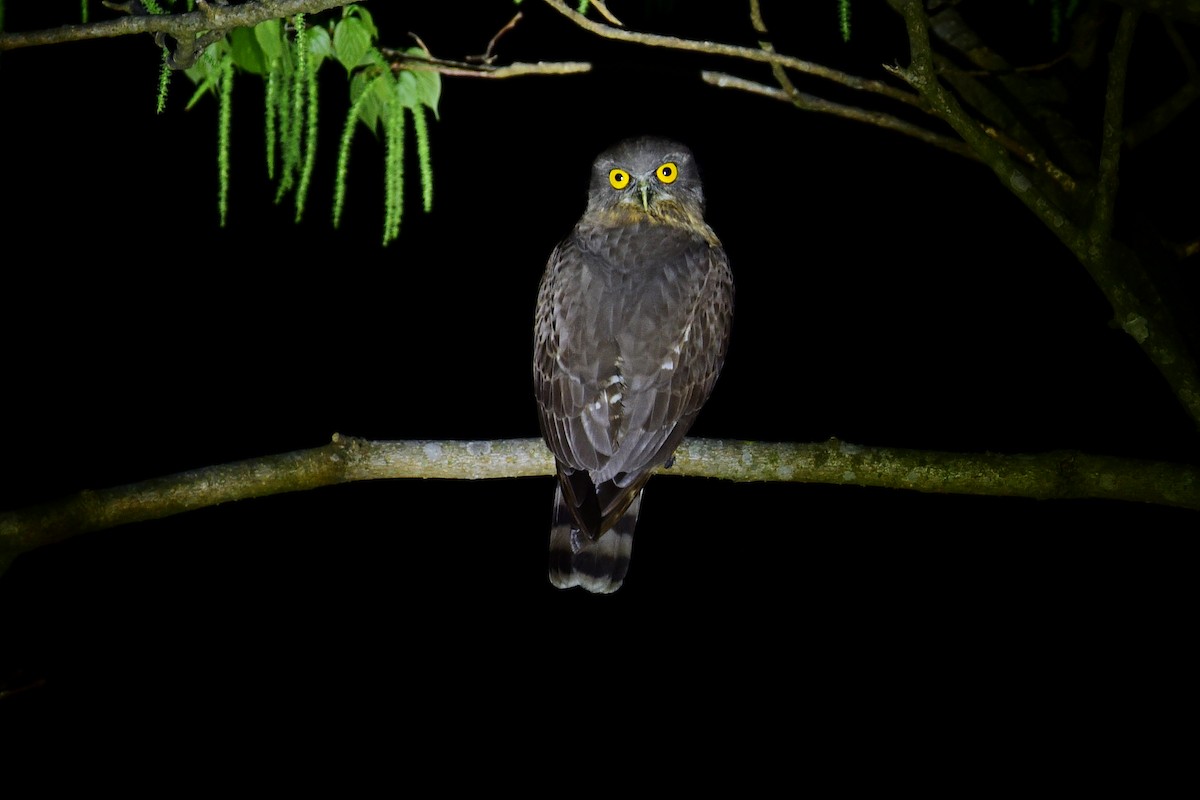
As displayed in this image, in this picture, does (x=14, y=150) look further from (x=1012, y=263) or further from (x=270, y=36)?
(x=1012, y=263)

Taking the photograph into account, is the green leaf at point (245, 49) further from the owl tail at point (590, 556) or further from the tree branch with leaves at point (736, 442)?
the owl tail at point (590, 556)

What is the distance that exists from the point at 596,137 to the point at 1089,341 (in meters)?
2.56

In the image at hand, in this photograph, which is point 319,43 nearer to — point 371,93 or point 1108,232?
point 371,93

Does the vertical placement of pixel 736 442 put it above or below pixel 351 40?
below

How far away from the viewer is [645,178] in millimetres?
3613

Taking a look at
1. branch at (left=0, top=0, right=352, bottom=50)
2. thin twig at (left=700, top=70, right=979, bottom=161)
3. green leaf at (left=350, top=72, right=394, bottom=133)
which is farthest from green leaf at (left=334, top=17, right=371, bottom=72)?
thin twig at (left=700, top=70, right=979, bottom=161)

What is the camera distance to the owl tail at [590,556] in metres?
3.22

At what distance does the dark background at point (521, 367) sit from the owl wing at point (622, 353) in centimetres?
131

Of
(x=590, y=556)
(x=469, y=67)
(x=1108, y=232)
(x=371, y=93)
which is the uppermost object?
(x=469, y=67)

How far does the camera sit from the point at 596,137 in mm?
5020

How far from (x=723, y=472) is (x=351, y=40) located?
1.42m

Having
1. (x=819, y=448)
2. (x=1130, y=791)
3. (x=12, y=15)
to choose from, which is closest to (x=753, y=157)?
(x=819, y=448)

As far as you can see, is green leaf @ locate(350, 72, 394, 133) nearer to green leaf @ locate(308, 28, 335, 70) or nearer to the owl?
green leaf @ locate(308, 28, 335, 70)

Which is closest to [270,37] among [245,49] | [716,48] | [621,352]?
[245,49]
